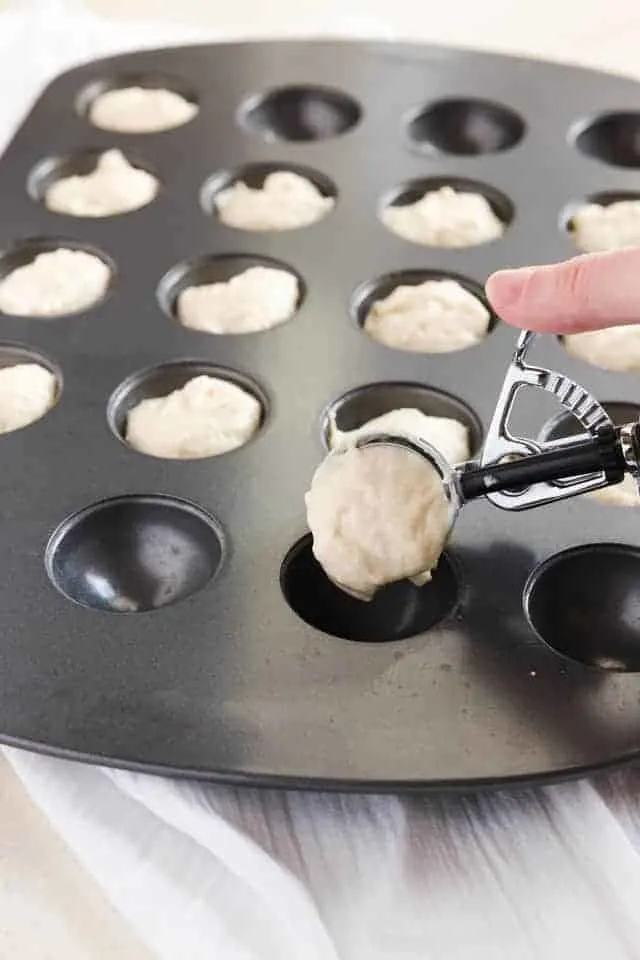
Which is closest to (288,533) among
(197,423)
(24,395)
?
(197,423)

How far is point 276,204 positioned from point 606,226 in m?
0.39

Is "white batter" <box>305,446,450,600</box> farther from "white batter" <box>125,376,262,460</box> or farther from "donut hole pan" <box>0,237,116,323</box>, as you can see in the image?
"donut hole pan" <box>0,237,116,323</box>

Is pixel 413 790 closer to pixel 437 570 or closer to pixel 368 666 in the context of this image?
pixel 368 666

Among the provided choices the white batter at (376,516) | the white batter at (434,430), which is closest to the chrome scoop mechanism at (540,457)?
the white batter at (376,516)

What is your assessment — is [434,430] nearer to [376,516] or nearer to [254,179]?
[376,516]

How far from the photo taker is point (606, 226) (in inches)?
53.9

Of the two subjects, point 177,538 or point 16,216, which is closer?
point 177,538

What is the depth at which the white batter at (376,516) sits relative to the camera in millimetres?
869

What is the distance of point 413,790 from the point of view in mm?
782

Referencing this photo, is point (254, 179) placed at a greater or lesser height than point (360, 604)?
greater

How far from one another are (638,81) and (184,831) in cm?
127

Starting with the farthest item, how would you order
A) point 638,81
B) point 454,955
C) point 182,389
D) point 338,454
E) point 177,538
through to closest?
1. point 638,81
2. point 182,389
3. point 177,538
4. point 338,454
5. point 454,955

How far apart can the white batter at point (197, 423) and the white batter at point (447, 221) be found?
14.2 inches

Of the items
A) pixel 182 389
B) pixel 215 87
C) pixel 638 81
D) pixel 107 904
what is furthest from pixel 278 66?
pixel 107 904
